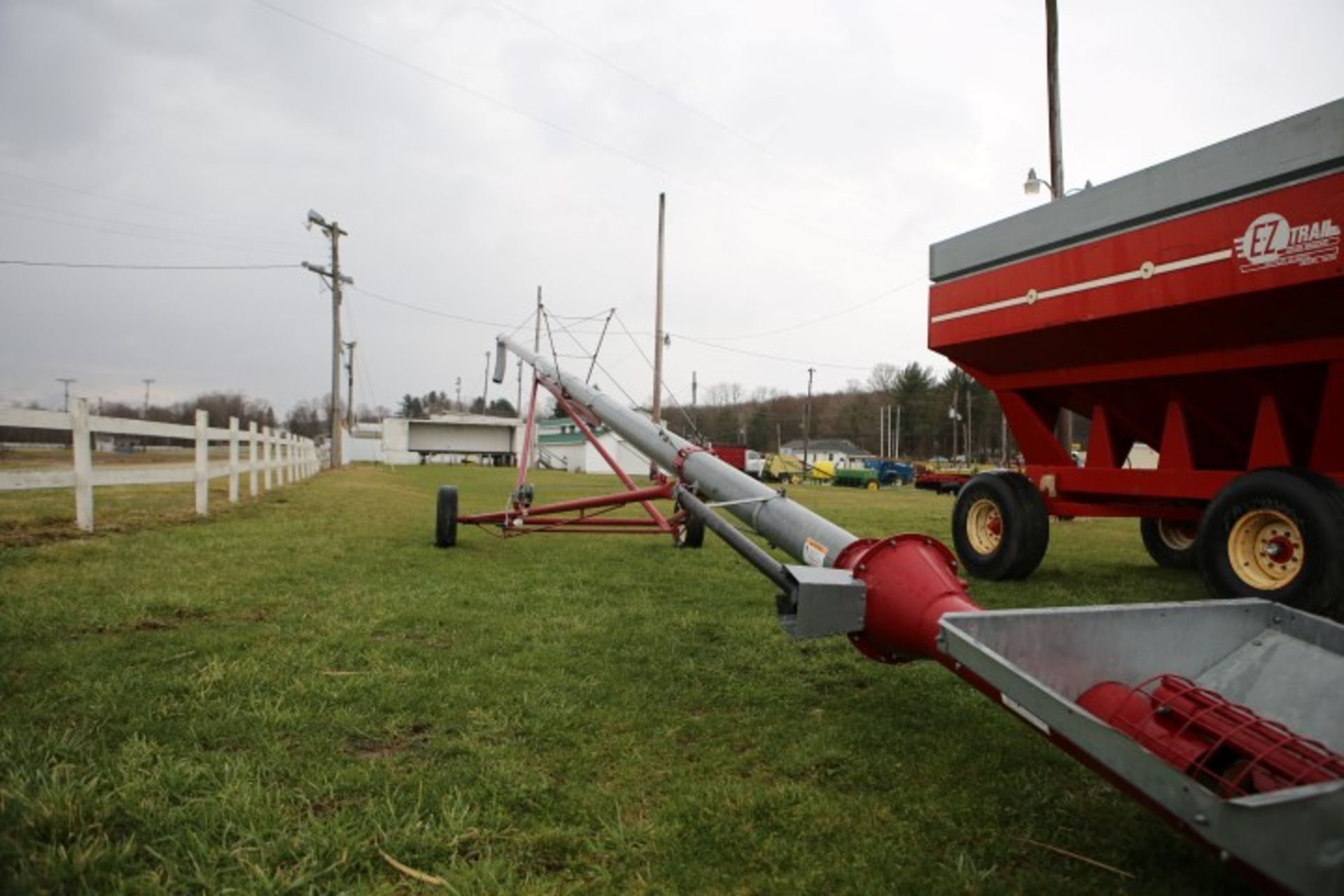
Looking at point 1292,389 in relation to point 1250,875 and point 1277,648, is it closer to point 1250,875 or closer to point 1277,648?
point 1277,648

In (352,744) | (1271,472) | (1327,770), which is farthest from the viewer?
(1271,472)

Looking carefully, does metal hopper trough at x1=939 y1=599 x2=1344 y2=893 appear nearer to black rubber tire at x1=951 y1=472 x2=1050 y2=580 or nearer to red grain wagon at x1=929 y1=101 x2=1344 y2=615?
red grain wagon at x1=929 y1=101 x2=1344 y2=615

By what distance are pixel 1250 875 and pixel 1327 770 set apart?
1.56ft

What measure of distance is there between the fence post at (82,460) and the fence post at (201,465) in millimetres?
1984

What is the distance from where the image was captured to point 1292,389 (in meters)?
4.66

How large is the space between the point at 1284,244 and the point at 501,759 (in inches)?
183

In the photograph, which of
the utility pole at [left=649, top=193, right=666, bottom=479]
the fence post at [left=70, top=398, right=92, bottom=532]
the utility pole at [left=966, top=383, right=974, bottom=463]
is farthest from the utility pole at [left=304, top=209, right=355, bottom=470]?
the utility pole at [left=966, top=383, right=974, bottom=463]

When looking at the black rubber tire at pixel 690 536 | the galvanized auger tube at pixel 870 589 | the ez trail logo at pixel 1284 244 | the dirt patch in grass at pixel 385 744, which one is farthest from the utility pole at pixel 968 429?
the dirt patch in grass at pixel 385 744

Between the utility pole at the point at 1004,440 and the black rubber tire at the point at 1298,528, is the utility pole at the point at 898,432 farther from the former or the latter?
the black rubber tire at the point at 1298,528

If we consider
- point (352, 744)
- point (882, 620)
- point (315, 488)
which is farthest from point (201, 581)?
point (315, 488)

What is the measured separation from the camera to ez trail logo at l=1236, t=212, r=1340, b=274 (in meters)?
3.80

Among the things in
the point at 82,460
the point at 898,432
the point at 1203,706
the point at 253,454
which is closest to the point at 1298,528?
the point at 1203,706

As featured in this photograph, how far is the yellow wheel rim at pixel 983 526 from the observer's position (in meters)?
6.35

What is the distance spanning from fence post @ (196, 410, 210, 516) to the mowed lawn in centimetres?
408
